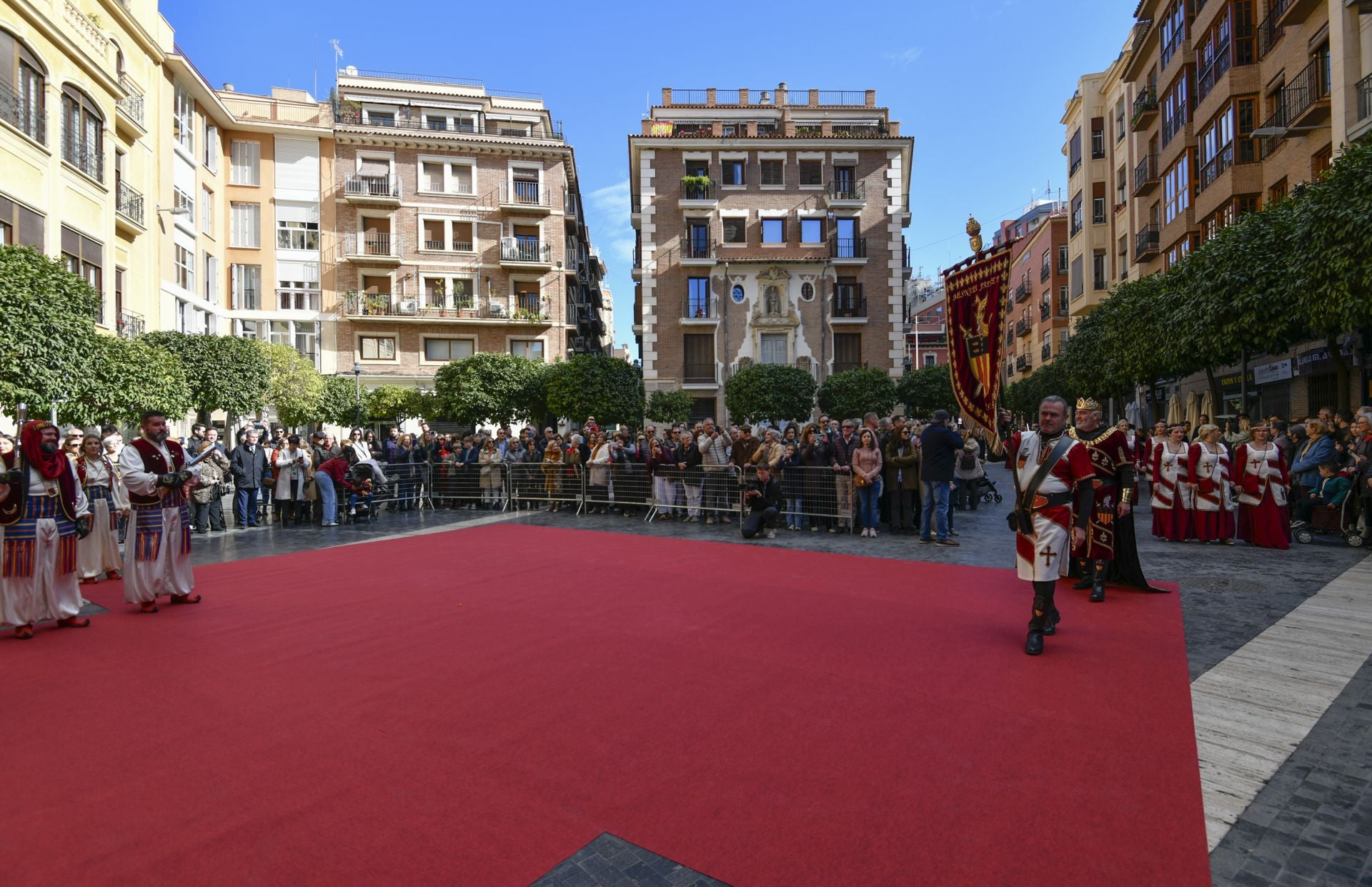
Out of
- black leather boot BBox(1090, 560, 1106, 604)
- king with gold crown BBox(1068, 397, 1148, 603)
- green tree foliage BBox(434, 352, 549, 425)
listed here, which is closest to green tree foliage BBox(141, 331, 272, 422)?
green tree foliage BBox(434, 352, 549, 425)

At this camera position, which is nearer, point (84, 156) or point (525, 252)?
point (84, 156)

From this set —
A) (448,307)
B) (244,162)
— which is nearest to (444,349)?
(448,307)

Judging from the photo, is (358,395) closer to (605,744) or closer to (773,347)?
(773,347)

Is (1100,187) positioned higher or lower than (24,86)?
higher

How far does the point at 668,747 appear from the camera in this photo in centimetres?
375

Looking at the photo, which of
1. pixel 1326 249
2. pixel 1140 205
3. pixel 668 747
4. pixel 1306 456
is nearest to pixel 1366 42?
pixel 1326 249

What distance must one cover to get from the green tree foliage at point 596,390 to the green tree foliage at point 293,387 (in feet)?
31.5

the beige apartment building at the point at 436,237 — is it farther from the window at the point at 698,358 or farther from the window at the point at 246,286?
the window at the point at 698,358

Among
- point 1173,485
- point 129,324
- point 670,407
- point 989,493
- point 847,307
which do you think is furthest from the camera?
point 847,307

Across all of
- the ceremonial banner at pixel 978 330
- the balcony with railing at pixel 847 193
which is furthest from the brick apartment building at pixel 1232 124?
the ceremonial banner at pixel 978 330

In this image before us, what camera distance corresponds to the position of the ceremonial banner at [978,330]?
7961mm

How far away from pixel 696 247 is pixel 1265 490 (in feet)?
98.6

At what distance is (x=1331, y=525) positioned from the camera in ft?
34.0

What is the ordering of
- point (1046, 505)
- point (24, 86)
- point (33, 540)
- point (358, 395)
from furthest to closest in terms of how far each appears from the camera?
point (358, 395) < point (24, 86) < point (33, 540) < point (1046, 505)
